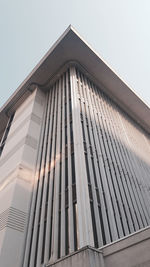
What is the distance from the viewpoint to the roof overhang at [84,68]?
65.8 ft

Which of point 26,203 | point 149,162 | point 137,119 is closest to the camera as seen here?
point 26,203

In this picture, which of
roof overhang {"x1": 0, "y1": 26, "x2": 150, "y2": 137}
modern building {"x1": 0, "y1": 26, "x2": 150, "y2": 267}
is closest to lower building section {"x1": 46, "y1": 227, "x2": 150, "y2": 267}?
modern building {"x1": 0, "y1": 26, "x2": 150, "y2": 267}

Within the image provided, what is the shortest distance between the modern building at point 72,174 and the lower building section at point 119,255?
3 cm

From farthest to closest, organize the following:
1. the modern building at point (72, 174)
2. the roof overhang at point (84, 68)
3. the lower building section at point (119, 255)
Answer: the roof overhang at point (84, 68)
the modern building at point (72, 174)
the lower building section at point (119, 255)

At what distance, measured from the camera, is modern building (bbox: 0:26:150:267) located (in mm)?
8500

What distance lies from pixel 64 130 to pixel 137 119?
50.7 ft

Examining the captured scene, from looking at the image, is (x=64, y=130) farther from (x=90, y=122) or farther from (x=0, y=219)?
Result: (x=0, y=219)

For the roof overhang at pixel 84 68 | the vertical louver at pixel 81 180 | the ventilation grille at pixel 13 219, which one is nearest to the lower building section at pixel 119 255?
the vertical louver at pixel 81 180

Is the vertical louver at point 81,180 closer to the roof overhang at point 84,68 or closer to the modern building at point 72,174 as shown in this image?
the modern building at point 72,174

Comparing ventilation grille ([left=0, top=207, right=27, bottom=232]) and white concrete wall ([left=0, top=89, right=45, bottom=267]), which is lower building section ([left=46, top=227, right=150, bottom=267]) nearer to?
white concrete wall ([left=0, top=89, right=45, bottom=267])

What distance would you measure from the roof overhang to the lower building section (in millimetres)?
17784

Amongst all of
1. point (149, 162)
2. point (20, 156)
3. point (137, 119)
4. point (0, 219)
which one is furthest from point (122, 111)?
point (0, 219)

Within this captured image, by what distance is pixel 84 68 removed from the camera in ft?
72.8

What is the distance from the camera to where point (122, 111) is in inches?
1018
